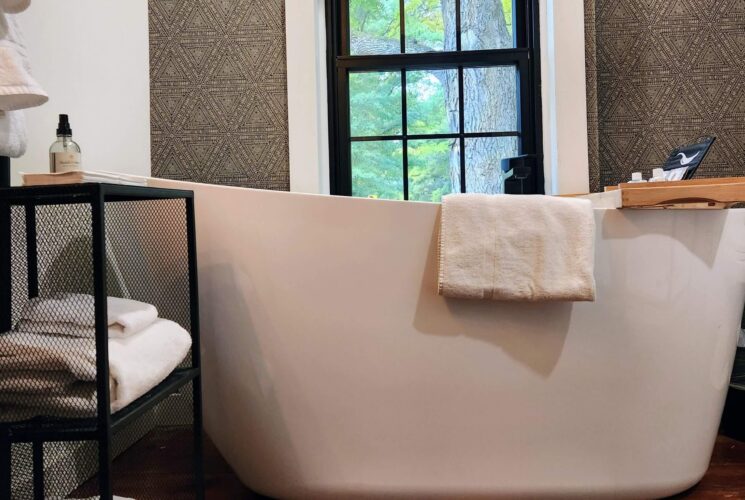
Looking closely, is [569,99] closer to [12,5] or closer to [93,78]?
[93,78]

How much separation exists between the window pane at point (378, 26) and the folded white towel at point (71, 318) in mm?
1673

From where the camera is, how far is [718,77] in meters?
2.24

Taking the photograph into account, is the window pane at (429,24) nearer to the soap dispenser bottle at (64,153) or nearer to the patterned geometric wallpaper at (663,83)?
the patterned geometric wallpaper at (663,83)

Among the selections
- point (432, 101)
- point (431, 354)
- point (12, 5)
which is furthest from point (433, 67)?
point (12, 5)

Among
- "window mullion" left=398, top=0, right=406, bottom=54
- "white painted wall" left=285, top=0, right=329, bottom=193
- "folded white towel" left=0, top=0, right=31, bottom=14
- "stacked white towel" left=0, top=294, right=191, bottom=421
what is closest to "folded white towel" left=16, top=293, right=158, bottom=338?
"stacked white towel" left=0, top=294, right=191, bottom=421

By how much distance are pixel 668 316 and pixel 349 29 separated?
1621 millimetres

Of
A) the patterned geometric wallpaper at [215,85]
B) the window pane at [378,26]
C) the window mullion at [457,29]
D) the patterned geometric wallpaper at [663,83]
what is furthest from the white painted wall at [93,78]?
the patterned geometric wallpaper at [663,83]

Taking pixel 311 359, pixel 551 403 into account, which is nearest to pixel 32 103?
pixel 311 359

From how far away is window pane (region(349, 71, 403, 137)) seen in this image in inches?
93.4

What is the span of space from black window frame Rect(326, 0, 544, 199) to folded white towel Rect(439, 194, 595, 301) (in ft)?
3.75

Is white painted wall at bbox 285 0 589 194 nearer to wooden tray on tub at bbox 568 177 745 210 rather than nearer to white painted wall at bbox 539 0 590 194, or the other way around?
white painted wall at bbox 539 0 590 194

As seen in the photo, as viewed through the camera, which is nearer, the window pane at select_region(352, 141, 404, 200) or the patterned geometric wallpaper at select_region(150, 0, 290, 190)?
the patterned geometric wallpaper at select_region(150, 0, 290, 190)

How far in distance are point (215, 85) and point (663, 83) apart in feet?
5.31

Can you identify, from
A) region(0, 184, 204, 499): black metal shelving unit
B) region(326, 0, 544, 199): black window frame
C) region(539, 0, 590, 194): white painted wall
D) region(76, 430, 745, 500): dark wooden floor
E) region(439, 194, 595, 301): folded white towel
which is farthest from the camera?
region(326, 0, 544, 199): black window frame
